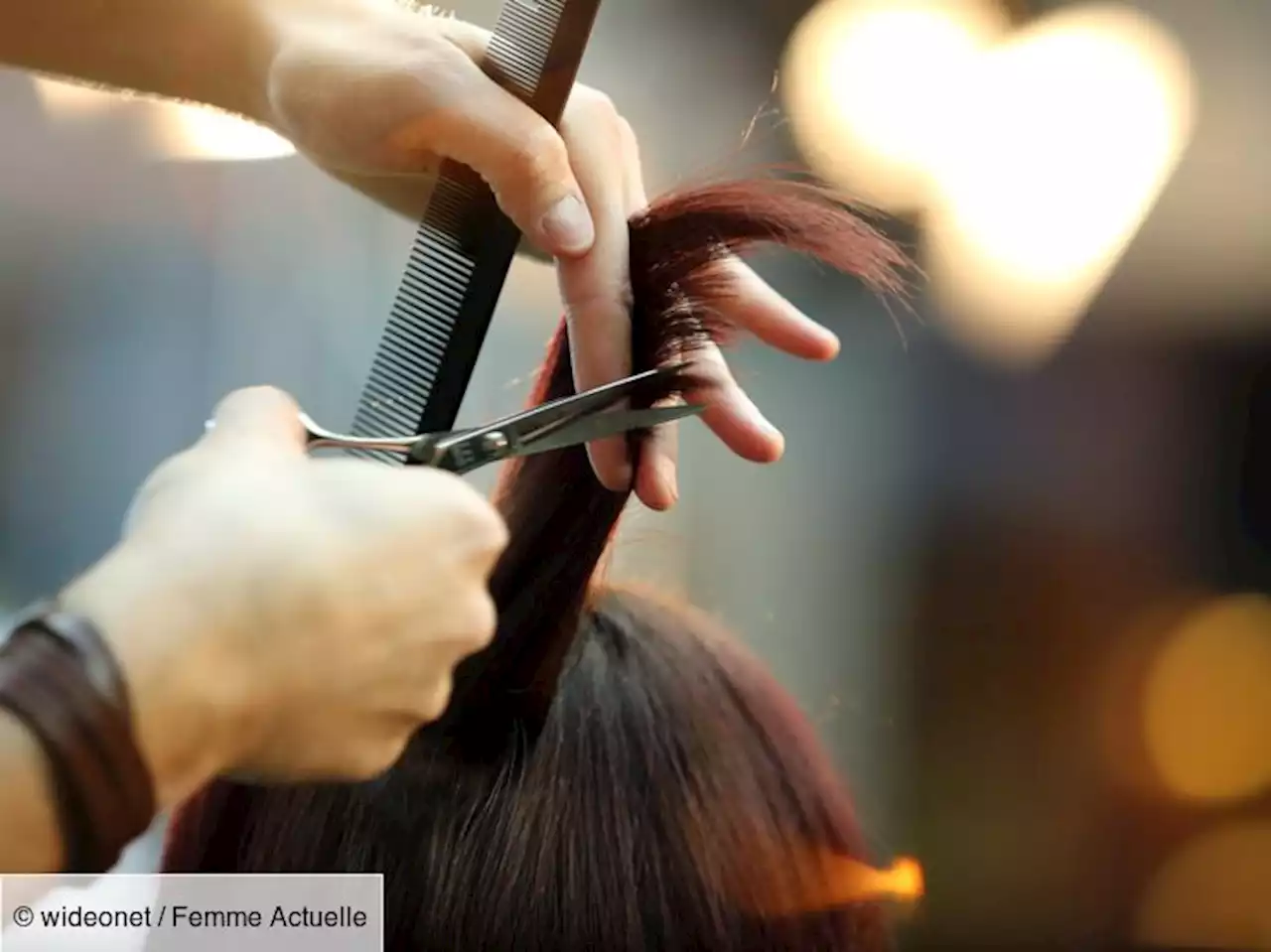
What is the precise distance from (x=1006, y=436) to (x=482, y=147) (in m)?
0.34

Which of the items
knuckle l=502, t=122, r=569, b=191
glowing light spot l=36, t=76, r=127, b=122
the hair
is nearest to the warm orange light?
the hair

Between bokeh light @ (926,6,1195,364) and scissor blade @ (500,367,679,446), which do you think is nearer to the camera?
scissor blade @ (500,367,679,446)

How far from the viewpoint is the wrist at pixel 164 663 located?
0.42 metres

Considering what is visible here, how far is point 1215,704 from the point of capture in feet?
2.15

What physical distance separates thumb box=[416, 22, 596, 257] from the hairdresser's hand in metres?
0.14

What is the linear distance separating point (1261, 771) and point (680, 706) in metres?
0.35

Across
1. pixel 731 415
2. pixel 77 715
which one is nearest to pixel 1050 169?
pixel 731 415

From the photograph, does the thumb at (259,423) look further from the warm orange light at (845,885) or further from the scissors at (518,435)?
the warm orange light at (845,885)

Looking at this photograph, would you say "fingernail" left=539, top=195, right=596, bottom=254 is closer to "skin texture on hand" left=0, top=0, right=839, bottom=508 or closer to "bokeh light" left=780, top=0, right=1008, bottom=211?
"skin texture on hand" left=0, top=0, right=839, bottom=508

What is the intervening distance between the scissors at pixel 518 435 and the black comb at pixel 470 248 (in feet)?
0.07

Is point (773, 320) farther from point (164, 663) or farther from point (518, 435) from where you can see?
point (164, 663)

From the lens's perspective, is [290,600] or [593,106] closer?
[290,600]

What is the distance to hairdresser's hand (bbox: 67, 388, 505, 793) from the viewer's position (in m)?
0.43

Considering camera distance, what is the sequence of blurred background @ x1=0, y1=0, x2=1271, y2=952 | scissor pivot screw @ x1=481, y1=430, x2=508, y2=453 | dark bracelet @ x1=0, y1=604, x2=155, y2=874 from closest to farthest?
dark bracelet @ x1=0, y1=604, x2=155, y2=874 → scissor pivot screw @ x1=481, y1=430, x2=508, y2=453 → blurred background @ x1=0, y1=0, x2=1271, y2=952
